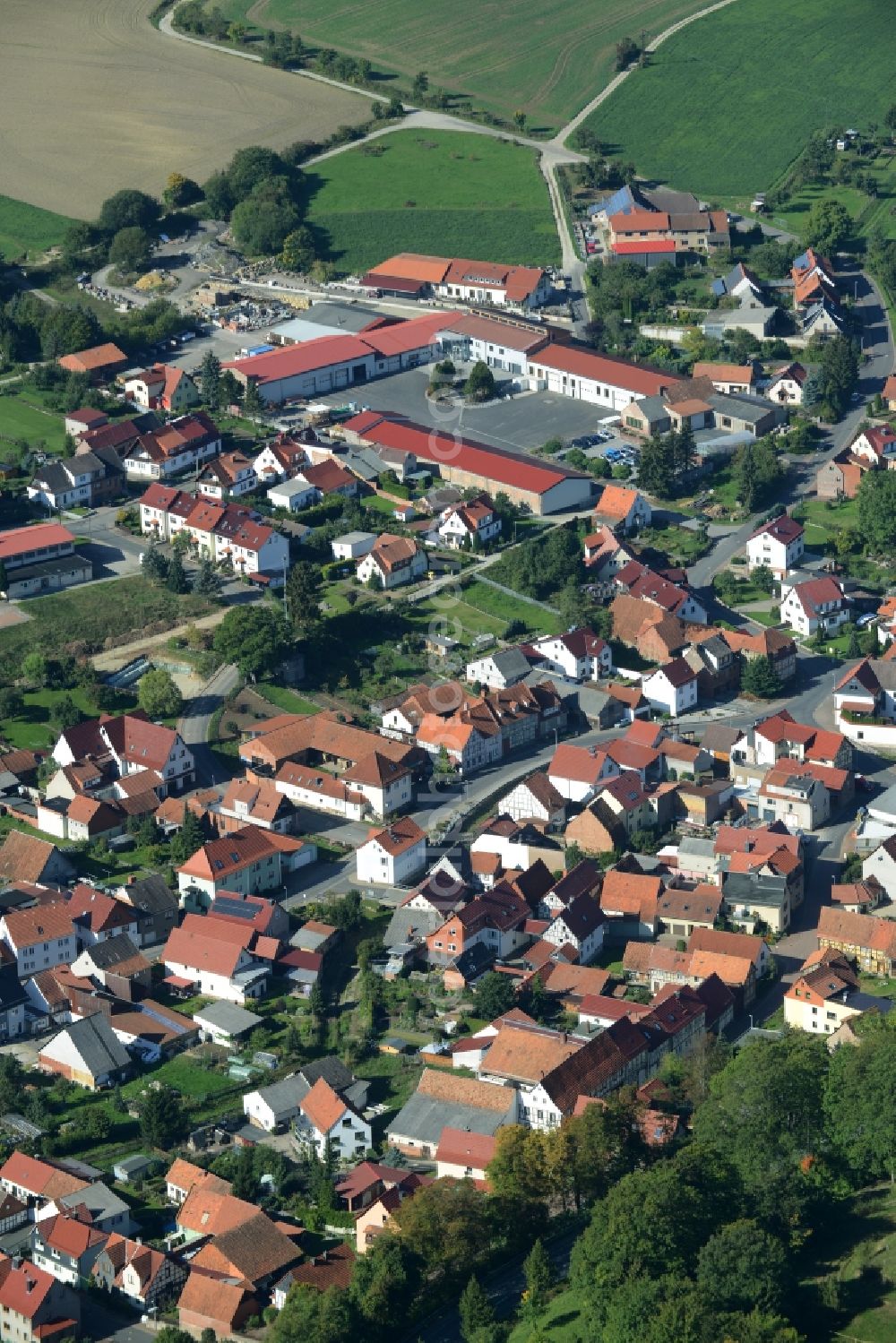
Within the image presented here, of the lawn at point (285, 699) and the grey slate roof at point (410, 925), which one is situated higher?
the grey slate roof at point (410, 925)

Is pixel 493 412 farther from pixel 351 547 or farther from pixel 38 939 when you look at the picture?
pixel 38 939

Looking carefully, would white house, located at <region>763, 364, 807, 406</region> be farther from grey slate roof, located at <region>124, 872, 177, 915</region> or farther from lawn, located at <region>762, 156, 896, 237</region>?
grey slate roof, located at <region>124, 872, 177, 915</region>

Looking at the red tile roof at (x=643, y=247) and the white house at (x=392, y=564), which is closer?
the white house at (x=392, y=564)

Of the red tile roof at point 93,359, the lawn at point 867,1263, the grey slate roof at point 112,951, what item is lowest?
the grey slate roof at point 112,951

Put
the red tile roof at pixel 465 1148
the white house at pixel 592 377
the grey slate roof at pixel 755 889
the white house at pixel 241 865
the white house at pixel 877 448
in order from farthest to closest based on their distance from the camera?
the white house at pixel 592 377
the white house at pixel 877 448
the white house at pixel 241 865
the grey slate roof at pixel 755 889
the red tile roof at pixel 465 1148

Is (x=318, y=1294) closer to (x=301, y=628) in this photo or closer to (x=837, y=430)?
(x=301, y=628)

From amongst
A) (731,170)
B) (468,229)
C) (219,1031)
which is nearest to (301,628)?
(219,1031)

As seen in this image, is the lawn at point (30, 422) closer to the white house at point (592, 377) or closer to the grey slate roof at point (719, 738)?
the white house at point (592, 377)

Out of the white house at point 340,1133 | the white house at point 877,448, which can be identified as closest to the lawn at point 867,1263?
the white house at point 340,1133

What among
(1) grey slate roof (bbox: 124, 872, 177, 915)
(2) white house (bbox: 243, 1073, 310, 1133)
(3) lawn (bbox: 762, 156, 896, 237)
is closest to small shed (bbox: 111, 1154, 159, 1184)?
(2) white house (bbox: 243, 1073, 310, 1133)
